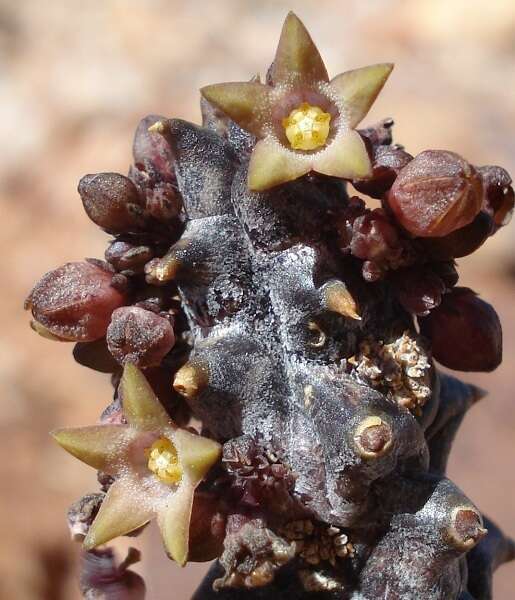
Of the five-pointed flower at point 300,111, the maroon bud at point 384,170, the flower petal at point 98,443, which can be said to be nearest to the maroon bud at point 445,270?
the maroon bud at point 384,170

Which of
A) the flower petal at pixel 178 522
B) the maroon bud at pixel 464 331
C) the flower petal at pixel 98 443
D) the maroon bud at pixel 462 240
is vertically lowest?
the flower petal at pixel 178 522

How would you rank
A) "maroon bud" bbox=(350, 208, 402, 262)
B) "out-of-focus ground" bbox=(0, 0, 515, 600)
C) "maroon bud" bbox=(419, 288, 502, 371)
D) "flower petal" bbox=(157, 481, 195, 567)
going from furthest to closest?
1. "out-of-focus ground" bbox=(0, 0, 515, 600)
2. "maroon bud" bbox=(419, 288, 502, 371)
3. "maroon bud" bbox=(350, 208, 402, 262)
4. "flower petal" bbox=(157, 481, 195, 567)

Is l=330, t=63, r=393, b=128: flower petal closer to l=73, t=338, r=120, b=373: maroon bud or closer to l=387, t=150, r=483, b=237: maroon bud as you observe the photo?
l=387, t=150, r=483, b=237: maroon bud

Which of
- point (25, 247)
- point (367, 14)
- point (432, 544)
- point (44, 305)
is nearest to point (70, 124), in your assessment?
point (25, 247)

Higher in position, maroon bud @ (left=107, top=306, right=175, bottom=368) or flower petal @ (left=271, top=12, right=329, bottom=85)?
flower petal @ (left=271, top=12, right=329, bottom=85)

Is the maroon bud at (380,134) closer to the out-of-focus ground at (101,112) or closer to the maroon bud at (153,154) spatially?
the maroon bud at (153,154)

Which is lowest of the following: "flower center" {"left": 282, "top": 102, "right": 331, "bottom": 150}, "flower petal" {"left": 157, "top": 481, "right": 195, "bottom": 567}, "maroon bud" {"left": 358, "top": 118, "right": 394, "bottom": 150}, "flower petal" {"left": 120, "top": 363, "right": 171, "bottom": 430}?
"flower petal" {"left": 157, "top": 481, "right": 195, "bottom": 567}

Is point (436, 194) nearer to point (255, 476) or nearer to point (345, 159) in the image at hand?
point (345, 159)

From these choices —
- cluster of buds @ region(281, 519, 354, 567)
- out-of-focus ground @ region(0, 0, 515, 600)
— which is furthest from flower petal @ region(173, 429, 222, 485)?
out-of-focus ground @ region(0, 0, 515, 600)
